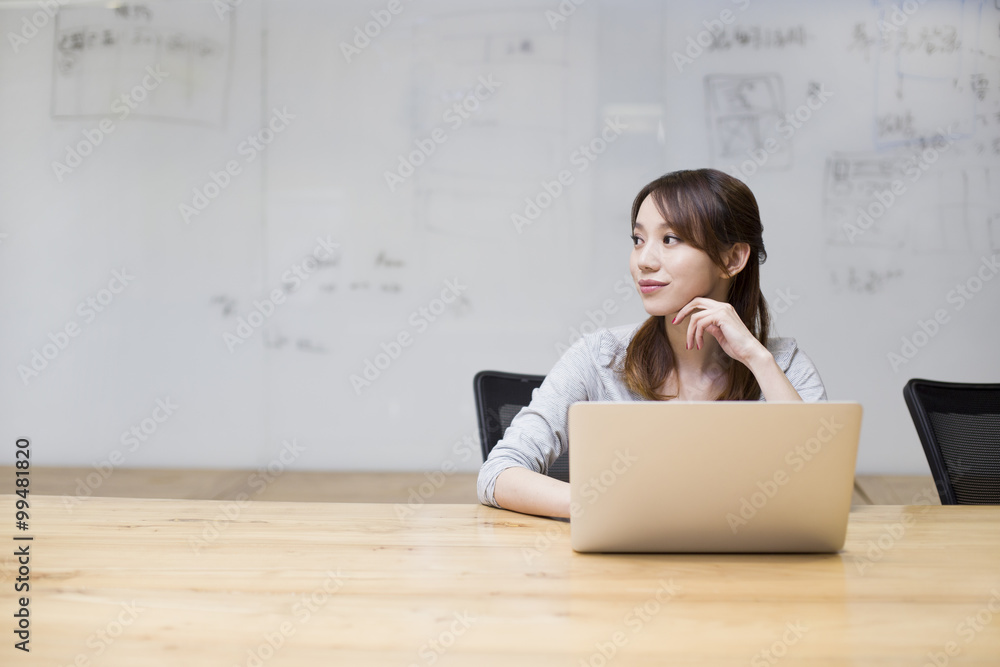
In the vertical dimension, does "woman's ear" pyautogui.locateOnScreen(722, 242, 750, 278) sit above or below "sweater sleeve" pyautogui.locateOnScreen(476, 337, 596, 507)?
above

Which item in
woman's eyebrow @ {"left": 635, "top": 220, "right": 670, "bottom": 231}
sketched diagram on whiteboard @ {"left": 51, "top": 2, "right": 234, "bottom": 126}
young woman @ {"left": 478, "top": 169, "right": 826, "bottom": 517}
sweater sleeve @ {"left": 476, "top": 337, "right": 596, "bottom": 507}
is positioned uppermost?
sketched diagram on whiteboard @ {"left": 51, "top": 2, "right": 234, "bottom": 126}

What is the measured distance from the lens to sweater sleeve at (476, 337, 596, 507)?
4.15 feet

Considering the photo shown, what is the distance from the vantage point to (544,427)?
1417 mm

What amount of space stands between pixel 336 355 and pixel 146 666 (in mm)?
2760

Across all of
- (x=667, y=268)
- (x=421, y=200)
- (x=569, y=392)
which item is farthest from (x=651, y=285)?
(x=421, y=200)

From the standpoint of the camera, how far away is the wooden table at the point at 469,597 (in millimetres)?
677

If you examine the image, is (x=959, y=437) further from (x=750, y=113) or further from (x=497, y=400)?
(x=750, y=113)

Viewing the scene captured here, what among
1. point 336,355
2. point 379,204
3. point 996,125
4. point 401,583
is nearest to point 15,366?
point 336,355

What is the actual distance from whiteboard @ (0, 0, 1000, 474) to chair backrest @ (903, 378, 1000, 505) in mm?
1738

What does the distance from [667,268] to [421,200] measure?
6.48ft

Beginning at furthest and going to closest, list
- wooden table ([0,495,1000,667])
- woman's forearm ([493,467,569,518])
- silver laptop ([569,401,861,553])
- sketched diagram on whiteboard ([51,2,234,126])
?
sketched diagram on whiteboard ([51,2,234,126])
woman's forearm ([493,467,569,518])
silver laptop ([569,401,861,553])
wooden table ([0,495,1000,667])

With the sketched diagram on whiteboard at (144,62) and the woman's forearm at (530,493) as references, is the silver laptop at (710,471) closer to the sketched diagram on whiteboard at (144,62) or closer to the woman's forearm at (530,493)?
the woman's forearm at (530,493)

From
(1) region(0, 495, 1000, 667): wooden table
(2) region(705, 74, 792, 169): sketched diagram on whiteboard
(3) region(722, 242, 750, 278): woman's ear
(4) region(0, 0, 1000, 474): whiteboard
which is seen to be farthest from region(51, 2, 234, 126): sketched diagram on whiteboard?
(1) region(0, 495, 1000, 667): wooden table

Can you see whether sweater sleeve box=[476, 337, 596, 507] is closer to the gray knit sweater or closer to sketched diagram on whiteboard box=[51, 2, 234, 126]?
the gray knit sweater
